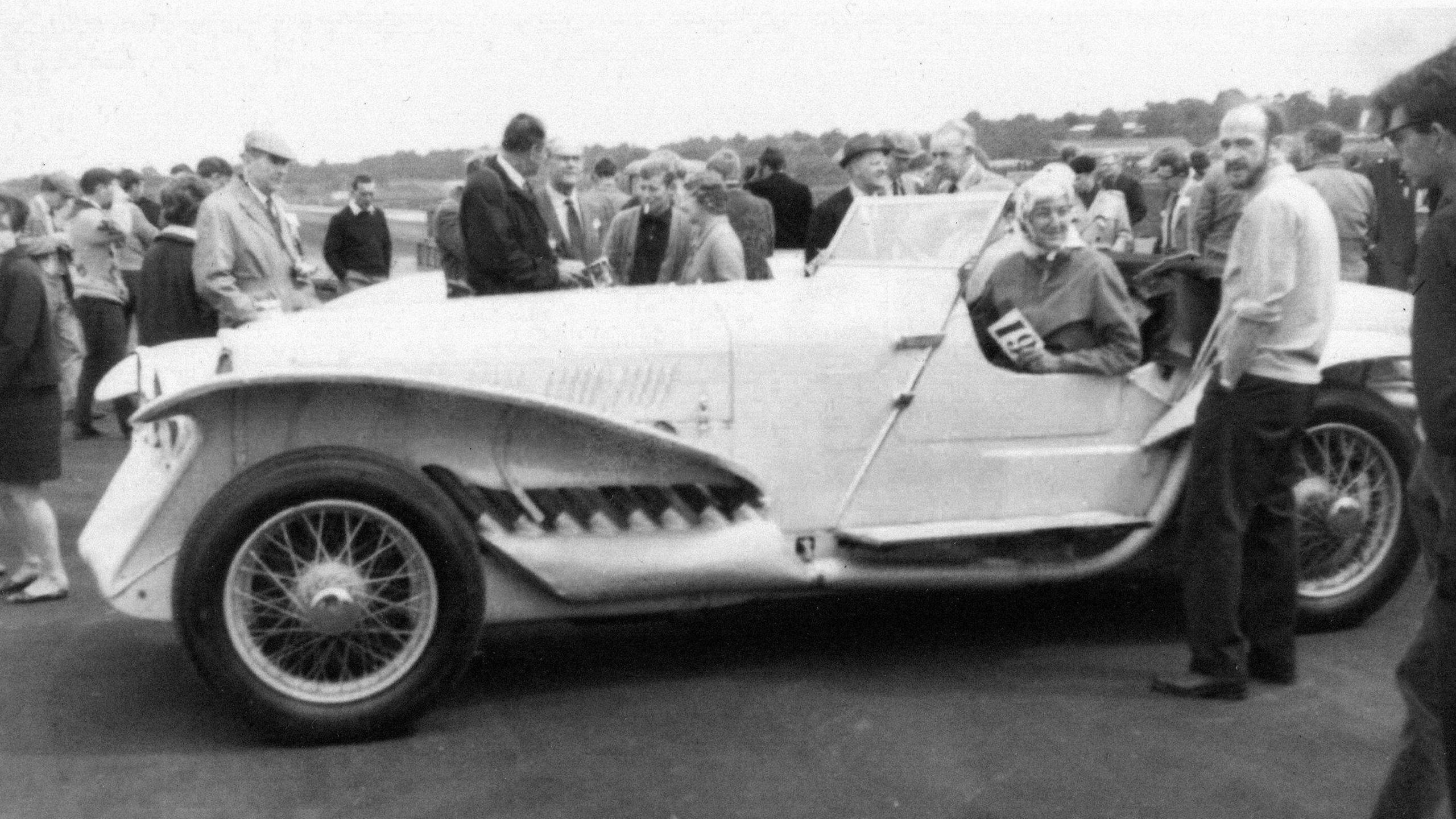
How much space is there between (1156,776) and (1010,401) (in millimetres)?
1479

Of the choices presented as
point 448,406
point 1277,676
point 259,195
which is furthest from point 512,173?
point 1277,676

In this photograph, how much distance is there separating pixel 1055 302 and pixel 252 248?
3678mm

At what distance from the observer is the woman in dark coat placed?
7840mm

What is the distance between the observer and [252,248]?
285 inches

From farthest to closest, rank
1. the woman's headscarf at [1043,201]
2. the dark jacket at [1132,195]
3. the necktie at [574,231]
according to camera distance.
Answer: the dark jacket at [1132,195]
the necktie at [574,231]
the woman's headscarf at [1043,201]

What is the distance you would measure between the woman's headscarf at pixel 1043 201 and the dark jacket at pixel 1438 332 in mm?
2329

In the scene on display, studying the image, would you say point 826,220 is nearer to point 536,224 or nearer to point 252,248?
point 536,224

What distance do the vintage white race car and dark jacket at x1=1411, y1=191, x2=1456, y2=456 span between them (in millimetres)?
2069

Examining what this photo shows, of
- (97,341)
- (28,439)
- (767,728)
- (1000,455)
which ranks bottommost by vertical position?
(97,341)

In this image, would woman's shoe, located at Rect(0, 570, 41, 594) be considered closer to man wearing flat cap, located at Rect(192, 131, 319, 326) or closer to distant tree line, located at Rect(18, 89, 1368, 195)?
man wearing flat cap, located at Rect(192, 131, 319, 326)

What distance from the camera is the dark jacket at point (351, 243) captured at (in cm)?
1370

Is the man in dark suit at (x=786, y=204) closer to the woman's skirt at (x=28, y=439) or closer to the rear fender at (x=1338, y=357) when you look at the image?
the woman's skirt at (x=28, y=439)

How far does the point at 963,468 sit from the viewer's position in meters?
5.31

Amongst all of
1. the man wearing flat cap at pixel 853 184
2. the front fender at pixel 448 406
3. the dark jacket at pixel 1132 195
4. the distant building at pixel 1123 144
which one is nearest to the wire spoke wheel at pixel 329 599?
the front fender at pixel 448 406
